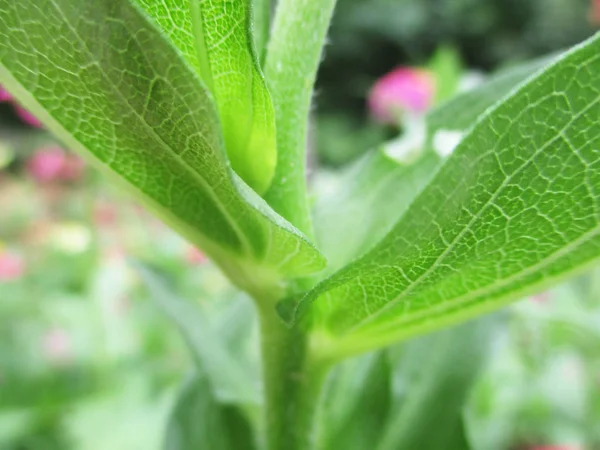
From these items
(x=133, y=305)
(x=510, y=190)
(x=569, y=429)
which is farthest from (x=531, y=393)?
(x=133, y=305)

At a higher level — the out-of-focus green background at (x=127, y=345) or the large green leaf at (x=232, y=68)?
the large green leaf at (x=232, y=68)

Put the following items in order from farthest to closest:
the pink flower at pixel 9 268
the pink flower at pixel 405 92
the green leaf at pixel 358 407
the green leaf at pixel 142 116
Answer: the pink flower at pixel 405 92
the pink flower at pixel 9 268
the green leaf at pixel 358 407
the green leaf at pixel 142 116

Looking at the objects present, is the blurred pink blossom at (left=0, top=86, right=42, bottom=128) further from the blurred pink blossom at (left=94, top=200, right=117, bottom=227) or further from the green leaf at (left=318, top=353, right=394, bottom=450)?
the blurred pink blossom at (left=94, top=200, right=117, bottom=227)

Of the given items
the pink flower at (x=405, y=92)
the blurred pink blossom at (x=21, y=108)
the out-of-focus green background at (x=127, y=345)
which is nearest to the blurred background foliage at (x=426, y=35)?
the pink flower at (x=405, y=92)

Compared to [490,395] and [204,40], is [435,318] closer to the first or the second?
[204,40]

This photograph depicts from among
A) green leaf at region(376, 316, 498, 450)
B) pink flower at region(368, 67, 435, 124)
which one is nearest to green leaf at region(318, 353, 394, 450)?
green leaf at region(376, 316, 498, 450)

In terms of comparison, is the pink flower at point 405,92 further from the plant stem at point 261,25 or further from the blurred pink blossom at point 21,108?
the plant stem at point 261,25

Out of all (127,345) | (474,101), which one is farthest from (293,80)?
(127,345)
